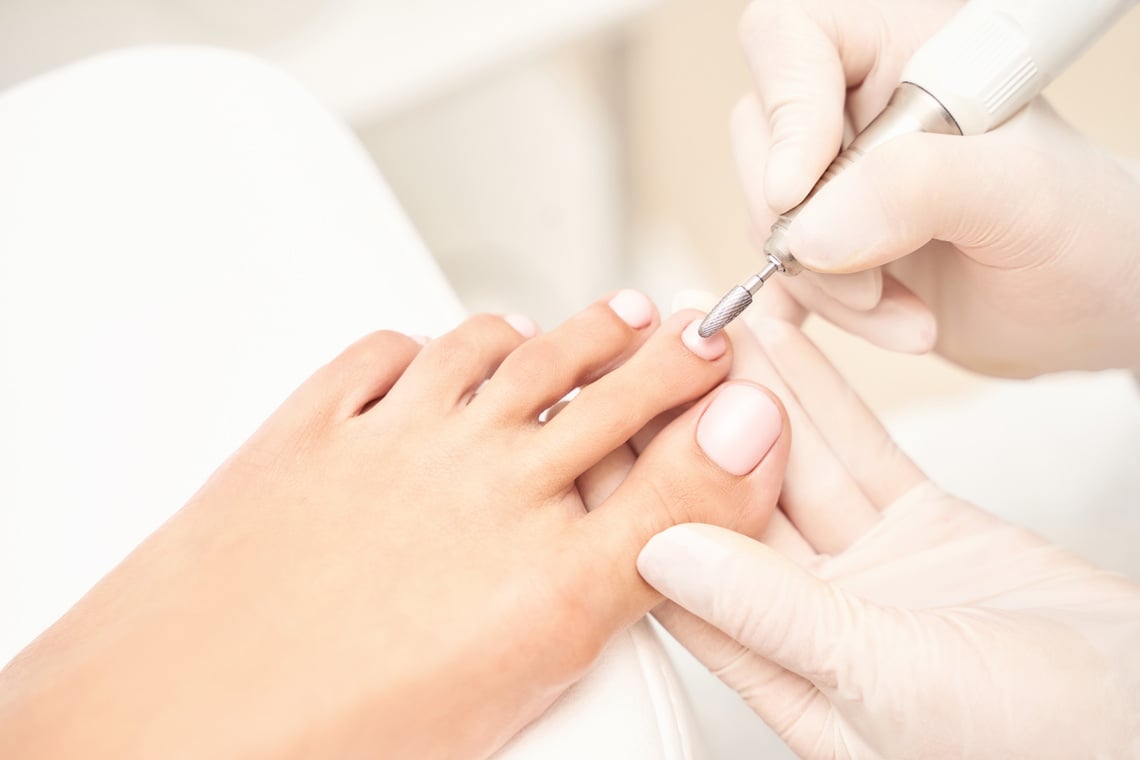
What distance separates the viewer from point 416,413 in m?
0.65

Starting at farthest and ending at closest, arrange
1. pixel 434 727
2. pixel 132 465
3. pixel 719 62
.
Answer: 1. pixel 719 62
2. pixel 132 465
3. pixel 434 727

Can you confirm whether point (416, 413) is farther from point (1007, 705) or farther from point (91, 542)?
point (1007, 705)

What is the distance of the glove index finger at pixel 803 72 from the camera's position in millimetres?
659

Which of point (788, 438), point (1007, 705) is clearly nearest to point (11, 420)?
point (788, 438)

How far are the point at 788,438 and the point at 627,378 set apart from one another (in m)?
0.13

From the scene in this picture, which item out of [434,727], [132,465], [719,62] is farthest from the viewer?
[719,62]

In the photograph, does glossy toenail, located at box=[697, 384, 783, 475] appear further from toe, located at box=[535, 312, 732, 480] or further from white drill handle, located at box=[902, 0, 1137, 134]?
white drill handle, located at box=[902, 0, 1137, 134]

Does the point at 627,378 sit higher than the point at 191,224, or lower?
lower

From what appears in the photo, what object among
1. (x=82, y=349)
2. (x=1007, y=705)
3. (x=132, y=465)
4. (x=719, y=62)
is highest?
(x=719, y=62)

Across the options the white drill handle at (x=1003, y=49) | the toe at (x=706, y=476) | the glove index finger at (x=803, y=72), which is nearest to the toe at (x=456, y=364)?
the toe at (x=706, y=476)

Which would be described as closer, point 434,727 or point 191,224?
point 434,727

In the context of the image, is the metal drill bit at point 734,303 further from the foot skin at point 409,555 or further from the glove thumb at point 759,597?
the glove thumb at point 759,597

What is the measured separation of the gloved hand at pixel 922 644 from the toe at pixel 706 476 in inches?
1.2

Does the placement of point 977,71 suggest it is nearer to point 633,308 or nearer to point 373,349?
point 633,308
